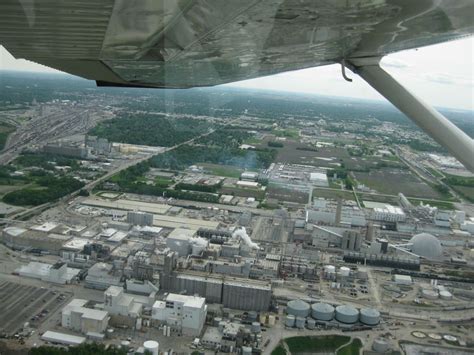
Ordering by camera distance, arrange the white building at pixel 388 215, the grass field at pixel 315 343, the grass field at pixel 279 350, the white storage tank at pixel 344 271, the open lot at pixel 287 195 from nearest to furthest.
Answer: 1. the grass field at pixel 279 350
2. the grass field at pixel 315 343
3. the white storage tank at pixel 344 271
4. the white building at pixel 388 215
5. the open lot at pixel 287 195

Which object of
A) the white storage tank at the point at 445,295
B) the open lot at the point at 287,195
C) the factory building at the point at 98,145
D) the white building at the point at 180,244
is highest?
the factory building at the point at 98,145

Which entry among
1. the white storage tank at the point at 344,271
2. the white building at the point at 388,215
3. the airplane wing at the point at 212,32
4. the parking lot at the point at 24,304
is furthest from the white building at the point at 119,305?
the white building at the point at 388,215

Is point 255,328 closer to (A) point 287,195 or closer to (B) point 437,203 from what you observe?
(A) point 287,195

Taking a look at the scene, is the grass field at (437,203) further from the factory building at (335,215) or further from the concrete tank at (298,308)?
A: the concrete tank at (298,308)

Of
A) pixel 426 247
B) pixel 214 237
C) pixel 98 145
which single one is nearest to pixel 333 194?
pixel 426 247

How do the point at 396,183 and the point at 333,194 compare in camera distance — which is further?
the point at 396,183

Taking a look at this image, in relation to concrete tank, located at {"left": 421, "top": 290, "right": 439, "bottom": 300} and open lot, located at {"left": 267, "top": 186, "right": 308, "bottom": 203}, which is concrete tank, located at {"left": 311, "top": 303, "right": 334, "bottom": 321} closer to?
concrete tank, located at {"left": 421, "top": 290, "right": 439, "bottom": 300}
